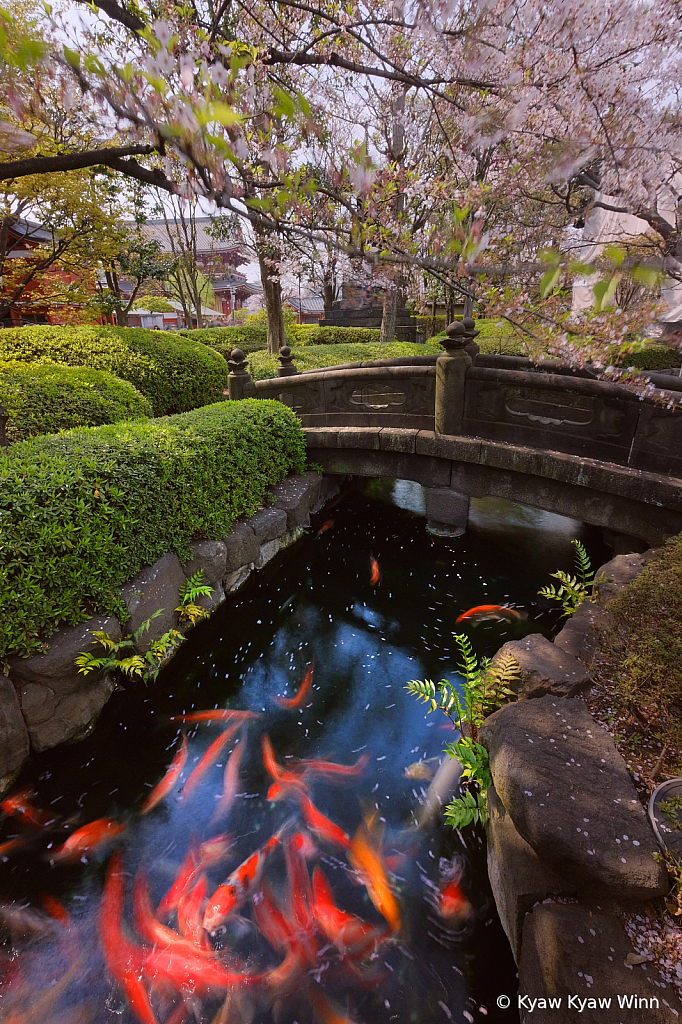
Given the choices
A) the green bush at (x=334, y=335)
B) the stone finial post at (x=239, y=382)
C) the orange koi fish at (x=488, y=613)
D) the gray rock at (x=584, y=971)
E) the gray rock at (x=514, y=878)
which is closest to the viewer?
the gray rock at (x=584, y=971)

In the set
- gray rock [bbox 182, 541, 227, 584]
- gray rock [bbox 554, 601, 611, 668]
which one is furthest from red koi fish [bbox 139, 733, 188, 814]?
gray rock [bbox 554, 601, 611, 668]

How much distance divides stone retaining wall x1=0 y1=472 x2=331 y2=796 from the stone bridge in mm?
2562

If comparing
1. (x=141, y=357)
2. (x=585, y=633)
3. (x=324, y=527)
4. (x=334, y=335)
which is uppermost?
(x=334, y=335)

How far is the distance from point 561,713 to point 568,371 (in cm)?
756

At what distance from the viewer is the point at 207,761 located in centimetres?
396

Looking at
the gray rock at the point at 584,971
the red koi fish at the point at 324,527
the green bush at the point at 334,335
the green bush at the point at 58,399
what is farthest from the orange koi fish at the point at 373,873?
the green bush at the point at 334,335

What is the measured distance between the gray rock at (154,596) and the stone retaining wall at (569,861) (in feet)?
10.8

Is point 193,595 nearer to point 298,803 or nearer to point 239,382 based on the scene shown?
point 298,803

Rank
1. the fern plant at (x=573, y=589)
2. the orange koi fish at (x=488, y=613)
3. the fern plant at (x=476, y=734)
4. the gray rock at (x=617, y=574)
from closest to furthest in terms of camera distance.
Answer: the fern plant at (x=476, y=734) < the gray rock at (x=617, y=574) < the fern plant at (x=573, y=589) < the orange koi fish at (x=488, y=613)

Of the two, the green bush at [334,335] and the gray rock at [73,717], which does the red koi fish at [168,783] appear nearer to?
the gray rock at [73,717]

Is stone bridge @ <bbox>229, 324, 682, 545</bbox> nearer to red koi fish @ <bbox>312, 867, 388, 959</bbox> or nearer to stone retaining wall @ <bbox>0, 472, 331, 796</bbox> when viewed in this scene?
stone retaining wall @ <bbox>0, 472, 331, 796</bbox>

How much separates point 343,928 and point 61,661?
2.81 m

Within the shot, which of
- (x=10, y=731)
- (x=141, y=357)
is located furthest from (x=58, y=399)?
(x=10, y=731)

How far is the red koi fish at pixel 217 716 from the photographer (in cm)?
438
